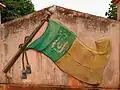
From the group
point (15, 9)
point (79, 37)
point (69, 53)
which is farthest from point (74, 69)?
point (15, 9)

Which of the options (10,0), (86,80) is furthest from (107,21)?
(10,0)

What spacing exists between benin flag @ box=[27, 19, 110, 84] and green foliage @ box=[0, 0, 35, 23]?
8.39m

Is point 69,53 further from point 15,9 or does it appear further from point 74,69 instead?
point 15,9

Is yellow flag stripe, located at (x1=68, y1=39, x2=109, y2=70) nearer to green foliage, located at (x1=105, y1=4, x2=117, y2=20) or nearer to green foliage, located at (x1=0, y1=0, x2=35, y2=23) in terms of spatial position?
green foliage, located at (x1=105, y1=4, x2=117, y2=20)

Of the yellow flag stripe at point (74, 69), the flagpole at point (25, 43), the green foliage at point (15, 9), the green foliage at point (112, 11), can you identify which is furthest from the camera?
the green foliage at point (15, 9)

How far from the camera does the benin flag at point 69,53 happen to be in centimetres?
748

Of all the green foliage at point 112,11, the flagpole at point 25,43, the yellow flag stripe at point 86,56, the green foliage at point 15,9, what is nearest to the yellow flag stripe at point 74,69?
the yellow flag stripe at point 86,56

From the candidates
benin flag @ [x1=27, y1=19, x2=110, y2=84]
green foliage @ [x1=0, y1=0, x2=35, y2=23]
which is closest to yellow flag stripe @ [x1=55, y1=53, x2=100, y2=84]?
benin flag @ [x1=27, y1=19, x2=110, y2=84]

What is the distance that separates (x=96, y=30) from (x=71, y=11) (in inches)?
29.5

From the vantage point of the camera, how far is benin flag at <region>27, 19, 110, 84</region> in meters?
7.48

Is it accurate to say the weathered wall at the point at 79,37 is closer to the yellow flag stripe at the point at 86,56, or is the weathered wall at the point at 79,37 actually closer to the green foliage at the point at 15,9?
the yellow flag stripe at the point at 86,56

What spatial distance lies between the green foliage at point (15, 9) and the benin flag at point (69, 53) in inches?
330

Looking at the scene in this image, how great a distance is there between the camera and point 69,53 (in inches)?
295

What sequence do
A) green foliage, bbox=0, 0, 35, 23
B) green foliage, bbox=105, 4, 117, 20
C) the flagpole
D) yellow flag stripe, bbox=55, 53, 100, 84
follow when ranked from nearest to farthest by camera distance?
yellow flag stripe, bbox=55, 53, 100, 84, the flagpole, green foliage, bbox=105, 4, 117, 20, green foliage, bbox=0, 0, 35, 23
